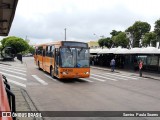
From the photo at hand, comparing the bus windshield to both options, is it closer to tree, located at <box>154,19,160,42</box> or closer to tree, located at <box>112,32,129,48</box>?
tree, located at <box>154,19,160,42</box>

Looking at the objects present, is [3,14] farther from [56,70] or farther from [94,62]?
[94,62]

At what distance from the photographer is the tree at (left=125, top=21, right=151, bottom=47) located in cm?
6971

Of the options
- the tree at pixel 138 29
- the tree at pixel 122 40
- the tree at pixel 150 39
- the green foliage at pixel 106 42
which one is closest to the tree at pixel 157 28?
the tree at pixel 150 39

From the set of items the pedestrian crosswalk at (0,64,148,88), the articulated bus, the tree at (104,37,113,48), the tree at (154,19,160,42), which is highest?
the tree at (154,19,160,42)

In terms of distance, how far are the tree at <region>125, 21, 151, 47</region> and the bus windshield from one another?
5081 cm

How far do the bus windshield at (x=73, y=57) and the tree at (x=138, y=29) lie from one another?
50.8m

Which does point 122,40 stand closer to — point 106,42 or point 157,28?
point 106,42

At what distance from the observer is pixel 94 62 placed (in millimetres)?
51188

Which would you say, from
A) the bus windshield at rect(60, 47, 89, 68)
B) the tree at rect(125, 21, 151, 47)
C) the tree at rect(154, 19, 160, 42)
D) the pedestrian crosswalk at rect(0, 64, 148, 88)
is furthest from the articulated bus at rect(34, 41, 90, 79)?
the tree at rect(125, 21, 151, 47)

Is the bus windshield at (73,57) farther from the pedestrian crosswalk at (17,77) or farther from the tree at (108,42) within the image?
the tree at (108,42)

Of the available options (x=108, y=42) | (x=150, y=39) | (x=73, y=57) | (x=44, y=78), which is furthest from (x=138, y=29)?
(x=73, y=57)

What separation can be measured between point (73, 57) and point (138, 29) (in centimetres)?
5266

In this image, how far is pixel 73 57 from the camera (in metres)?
20.1

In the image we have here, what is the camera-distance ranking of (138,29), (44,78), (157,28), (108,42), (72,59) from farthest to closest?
(108,42) < (138,29) < (157,28) < (44,78) < (72,59)
